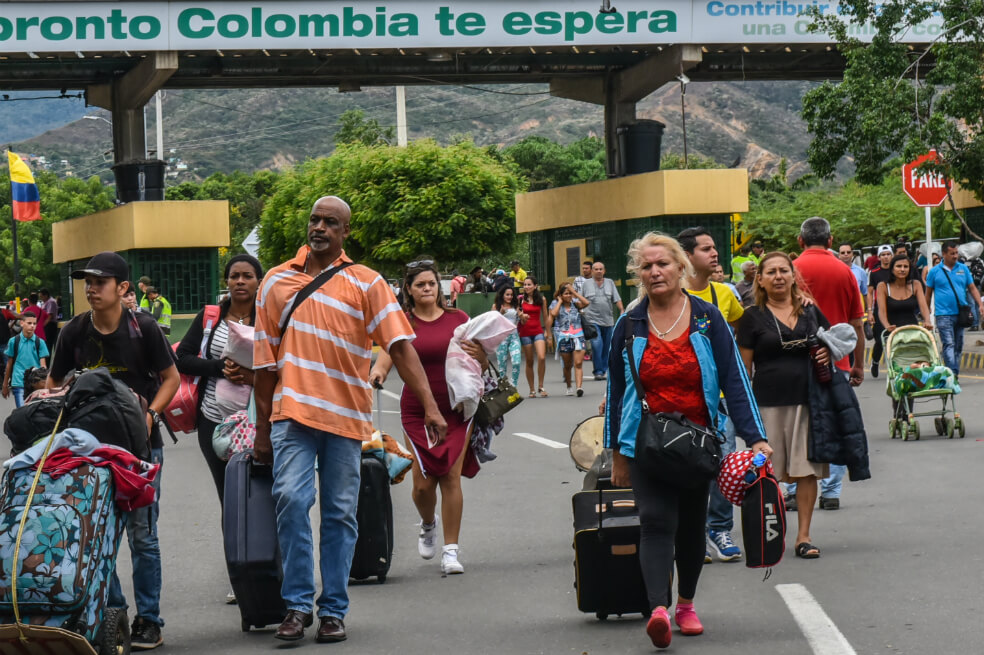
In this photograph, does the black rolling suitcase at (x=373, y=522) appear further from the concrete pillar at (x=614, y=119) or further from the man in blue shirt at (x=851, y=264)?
the concrete pillar at (x=614, y=119)

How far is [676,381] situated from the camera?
6504 millimetres

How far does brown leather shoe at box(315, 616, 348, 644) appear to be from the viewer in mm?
6652

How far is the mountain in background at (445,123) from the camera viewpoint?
170 m

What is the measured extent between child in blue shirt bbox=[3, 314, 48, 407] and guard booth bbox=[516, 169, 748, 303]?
39.0ft

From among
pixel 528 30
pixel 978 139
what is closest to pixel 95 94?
pixel 528 30

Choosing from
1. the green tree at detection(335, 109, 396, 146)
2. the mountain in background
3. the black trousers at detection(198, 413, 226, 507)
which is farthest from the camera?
the mountain in background

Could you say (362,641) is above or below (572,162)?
below

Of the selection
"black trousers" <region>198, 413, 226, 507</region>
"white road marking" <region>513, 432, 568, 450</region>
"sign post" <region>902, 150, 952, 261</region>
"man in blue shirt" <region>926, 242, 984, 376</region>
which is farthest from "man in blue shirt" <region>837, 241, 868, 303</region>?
"black trousers" <region>198, 413, 226, 507</region>

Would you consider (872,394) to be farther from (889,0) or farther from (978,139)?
(889,0)

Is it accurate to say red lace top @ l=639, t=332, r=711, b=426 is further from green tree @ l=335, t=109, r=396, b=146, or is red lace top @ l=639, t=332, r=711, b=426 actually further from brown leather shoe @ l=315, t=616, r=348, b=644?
green tree @ l=335, t=109, r=396, b=146

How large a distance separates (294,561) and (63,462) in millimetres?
1132

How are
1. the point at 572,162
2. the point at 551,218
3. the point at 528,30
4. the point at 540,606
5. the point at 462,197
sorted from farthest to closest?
the point at 572,162 < the point at 462,197 < the point at 551,218 < the point at 528,30 < the point at 540,606

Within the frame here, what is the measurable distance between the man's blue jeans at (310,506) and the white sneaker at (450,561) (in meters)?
1.67

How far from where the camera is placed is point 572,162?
99.8 metres
